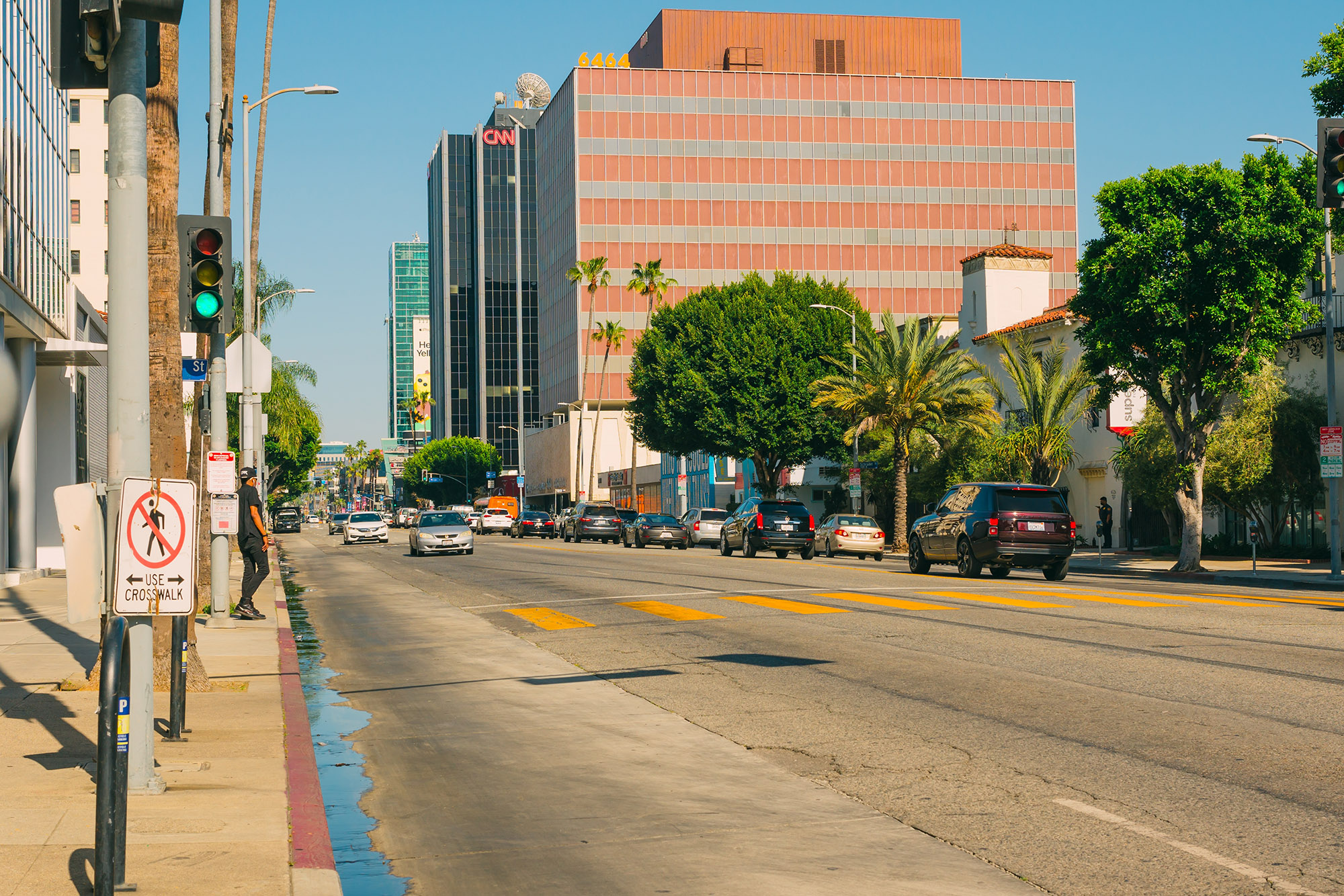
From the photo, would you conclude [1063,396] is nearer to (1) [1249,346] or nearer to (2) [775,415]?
(1) [1249,346]

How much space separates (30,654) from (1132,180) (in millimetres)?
25588

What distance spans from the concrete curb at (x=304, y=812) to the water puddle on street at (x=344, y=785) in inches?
4.0

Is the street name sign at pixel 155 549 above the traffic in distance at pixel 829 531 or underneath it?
above

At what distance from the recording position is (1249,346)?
30.5 m

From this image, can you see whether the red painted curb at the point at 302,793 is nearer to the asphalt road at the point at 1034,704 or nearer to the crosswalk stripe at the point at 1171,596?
the asphalt road at the point at 1034,704

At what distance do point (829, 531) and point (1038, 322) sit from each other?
40.4 ft

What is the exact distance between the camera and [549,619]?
1855 cm

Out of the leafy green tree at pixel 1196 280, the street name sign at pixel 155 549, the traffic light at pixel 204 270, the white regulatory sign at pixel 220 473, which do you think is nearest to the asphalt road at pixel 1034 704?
the white regulatory sign at pixel 220 473

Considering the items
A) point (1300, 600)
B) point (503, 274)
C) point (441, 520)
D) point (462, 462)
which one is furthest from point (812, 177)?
point (503, 274)

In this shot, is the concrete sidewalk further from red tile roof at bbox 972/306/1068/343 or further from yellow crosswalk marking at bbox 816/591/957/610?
red tile roof at bbox 972/306/1068/343

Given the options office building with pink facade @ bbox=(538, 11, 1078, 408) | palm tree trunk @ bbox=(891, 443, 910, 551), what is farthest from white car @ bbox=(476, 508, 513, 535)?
palm tree trunk @ bbox=(891, 443, 910, 551)

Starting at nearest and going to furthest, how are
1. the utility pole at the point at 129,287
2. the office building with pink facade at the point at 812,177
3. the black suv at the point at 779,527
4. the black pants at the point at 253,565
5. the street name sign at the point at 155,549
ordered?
the street name sign at the point at 155,549 → the utility pole at the point at 129,287 → the black pants at the point at 253,565 → the black suv at the point at 779,527 → the office building with pink facade at the point at 812,177

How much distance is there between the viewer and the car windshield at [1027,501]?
24.9 m

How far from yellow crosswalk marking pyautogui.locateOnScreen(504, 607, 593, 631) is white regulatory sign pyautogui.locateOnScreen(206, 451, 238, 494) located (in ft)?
14.7
